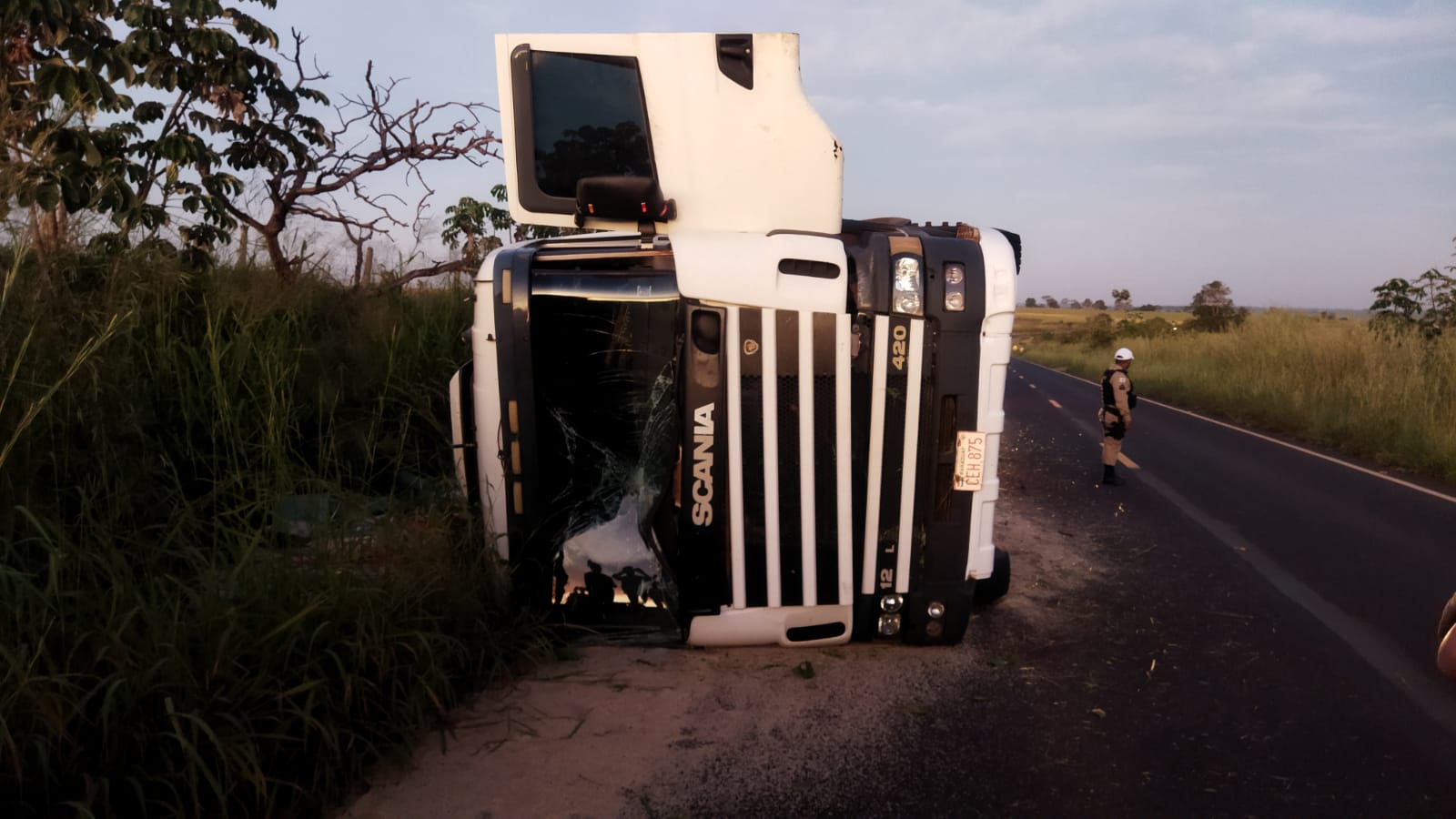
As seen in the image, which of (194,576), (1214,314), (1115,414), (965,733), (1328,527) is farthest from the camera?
(1214,314)

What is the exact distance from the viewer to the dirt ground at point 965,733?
131 inches

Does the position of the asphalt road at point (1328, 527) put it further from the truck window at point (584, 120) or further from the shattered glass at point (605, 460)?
the truck window at point (584, 120)

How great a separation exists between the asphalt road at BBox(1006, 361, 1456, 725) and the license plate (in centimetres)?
213

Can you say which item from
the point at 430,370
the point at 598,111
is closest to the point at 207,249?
the point at 430,370

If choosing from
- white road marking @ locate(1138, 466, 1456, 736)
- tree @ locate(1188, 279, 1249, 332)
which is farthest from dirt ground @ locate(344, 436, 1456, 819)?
tree @ locate(1188, 279, 1249, 332)

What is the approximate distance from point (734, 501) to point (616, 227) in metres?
1.66

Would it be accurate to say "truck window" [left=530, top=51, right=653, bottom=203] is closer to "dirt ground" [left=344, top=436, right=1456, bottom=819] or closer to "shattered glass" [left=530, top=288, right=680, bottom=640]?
"shattered glass" [left=530, top=288, right=680, bottom=640]

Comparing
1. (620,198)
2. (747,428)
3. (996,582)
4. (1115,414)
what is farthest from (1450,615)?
(1115,414)

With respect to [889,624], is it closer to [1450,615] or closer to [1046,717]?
[1046,717]

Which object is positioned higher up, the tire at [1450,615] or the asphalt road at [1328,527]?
the tire at [1450,615]

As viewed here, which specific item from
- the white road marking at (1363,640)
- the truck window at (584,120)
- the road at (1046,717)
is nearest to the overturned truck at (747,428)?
the road at (1046,717)

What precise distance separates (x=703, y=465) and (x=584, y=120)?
6.64ft

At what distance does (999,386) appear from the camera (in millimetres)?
4453

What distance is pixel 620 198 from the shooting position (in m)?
4.96
